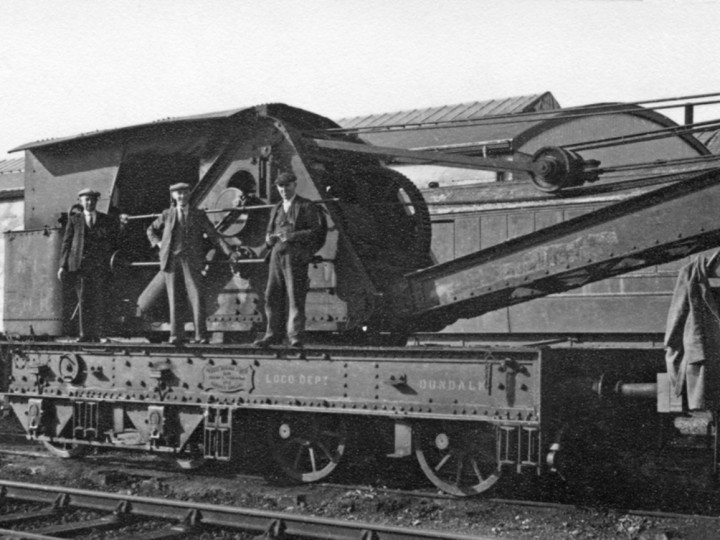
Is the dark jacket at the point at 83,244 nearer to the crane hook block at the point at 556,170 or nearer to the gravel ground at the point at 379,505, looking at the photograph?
the gravel ground at the point at 379,505

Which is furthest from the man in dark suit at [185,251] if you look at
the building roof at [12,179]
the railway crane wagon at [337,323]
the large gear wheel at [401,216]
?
the building roof at [12,179]

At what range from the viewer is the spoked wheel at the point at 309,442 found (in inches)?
350

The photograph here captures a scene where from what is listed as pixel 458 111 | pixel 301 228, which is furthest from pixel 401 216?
pixel 458 111

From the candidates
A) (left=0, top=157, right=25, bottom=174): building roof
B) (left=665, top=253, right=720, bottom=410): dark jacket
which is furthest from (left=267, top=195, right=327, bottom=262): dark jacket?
(left=0, top=157, right=25, bottom=174): building roof

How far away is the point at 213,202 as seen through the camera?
980 centimetres

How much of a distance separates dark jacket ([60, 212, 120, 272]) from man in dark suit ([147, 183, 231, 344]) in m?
Answer: 1.07

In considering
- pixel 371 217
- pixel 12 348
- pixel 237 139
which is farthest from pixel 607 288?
pixel 12 348

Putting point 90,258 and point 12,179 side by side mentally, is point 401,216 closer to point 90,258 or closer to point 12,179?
point 90,258

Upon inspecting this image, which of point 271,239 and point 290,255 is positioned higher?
point 271,239

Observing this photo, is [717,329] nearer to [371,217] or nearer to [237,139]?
[371,217]

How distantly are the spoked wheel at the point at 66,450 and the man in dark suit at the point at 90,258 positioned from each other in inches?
50.6

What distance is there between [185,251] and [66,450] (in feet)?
9.95

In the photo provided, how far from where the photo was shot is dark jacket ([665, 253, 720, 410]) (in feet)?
22.5

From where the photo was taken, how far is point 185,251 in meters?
9.45
